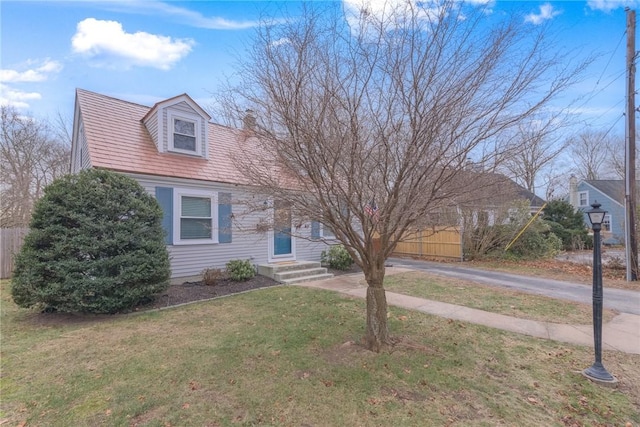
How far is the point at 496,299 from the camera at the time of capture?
21.9 feet

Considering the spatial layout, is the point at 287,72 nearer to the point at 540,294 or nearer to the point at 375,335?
the point at 375,335

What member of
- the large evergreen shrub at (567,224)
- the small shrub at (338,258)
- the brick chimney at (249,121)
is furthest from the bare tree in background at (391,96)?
the large evergreen shrub at (567,224)

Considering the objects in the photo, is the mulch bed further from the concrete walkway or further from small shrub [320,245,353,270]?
the concrete walkway

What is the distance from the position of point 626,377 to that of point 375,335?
2744 millimetres

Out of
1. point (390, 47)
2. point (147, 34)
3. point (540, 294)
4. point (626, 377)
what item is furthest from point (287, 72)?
point (540, 294)

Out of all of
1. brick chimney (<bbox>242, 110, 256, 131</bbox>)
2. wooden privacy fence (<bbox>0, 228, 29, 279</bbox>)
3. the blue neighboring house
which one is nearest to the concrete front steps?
brick chimney (<bbox>242, 110, 256, 131</bbox>)

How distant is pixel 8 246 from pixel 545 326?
15.2m

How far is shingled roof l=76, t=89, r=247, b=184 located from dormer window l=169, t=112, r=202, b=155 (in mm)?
267

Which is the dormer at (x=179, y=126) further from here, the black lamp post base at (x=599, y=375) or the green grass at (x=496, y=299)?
the black lamp post base at (x=599, y=375)

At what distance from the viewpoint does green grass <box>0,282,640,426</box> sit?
2.72m

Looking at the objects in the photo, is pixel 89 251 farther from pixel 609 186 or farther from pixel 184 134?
pixel 609 186

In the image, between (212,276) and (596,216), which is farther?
(212,276)

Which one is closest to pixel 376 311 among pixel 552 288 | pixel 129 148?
pixel 552 288

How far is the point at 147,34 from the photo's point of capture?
24.3 feet
